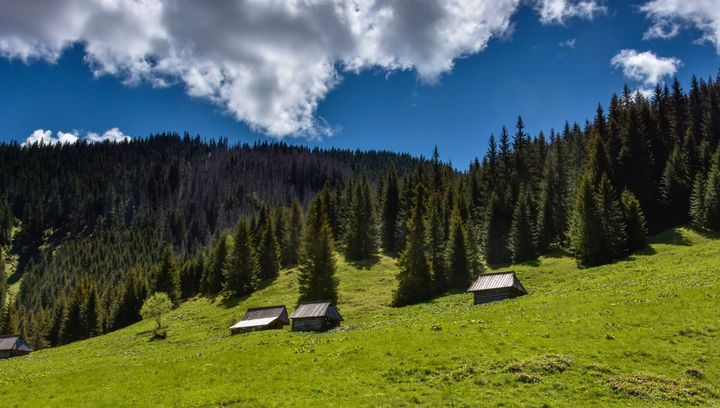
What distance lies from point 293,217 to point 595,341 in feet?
293

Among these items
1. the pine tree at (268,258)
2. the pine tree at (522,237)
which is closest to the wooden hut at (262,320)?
the pine tree at (268,258)

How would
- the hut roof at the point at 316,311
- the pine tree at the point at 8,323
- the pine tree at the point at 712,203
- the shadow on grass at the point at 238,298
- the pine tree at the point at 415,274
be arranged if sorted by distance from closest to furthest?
the hut roof at the point at 316,311
the pine tree at the point at 415,274
the pine tree at the point at 712,203
the shadow on grass at the point at 238,298
the pine tree at the point at 8,323

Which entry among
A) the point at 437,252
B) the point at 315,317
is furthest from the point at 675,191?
the point at 315,317

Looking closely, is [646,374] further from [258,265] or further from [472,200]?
[472,200]

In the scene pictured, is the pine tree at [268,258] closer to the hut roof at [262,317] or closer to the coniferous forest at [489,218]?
the coniferous forest at [489,218]

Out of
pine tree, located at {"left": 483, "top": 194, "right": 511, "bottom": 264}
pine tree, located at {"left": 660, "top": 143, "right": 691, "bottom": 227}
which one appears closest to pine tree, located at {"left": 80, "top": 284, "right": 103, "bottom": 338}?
pine tree, located at {"left": 483, "top": 194, "right": 511, "bottom": 264}

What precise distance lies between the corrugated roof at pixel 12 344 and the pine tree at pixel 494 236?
79.5 m

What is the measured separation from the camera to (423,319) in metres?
49.4

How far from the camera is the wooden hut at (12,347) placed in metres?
77.9

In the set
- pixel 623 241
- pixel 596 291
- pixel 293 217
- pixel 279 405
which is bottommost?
pixel 279 405

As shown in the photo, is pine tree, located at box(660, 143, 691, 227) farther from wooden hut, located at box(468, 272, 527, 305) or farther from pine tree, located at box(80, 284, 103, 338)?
pine tree, located at box(80, 284, 103, 338)

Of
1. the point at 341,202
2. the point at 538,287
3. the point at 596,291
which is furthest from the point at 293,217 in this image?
the point at 596,291

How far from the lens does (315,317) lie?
5928cm

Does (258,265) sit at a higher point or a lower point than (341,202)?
lower
